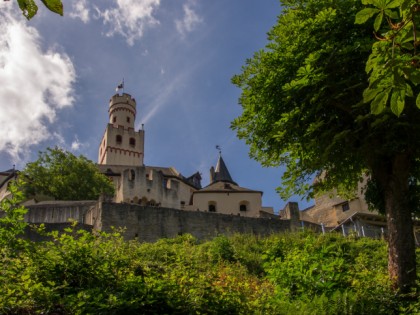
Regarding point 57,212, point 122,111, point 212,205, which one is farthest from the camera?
point 122,111

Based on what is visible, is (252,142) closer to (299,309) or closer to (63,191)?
(299,309)

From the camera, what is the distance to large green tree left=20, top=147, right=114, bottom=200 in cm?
4394

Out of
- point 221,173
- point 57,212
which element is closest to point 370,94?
point 57,212

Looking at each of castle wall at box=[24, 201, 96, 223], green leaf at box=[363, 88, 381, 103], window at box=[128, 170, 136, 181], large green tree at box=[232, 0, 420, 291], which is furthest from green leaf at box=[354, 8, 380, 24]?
window at box=[128, 170, 136, 181]

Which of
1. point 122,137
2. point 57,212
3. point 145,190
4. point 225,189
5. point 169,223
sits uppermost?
point 122,137

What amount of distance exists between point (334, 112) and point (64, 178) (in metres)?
37.5

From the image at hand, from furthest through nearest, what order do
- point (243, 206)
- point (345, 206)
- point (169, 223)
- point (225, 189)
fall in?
1. point (225, 189)
2. point (243, 206)
3. point (345, 206)
4. point (169, 223)

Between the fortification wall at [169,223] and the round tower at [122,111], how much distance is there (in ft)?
175

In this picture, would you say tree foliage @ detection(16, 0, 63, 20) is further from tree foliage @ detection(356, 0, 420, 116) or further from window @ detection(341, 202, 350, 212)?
window @ detection(341, 202, 350, 212)

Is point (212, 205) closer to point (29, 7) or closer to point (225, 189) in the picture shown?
point (225, 189)

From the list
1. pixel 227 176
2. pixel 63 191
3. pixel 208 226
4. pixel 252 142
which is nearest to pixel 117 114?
pixel 227 176

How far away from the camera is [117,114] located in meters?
81.2

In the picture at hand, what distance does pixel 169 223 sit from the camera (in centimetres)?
2684

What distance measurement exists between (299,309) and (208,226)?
2080 cm
